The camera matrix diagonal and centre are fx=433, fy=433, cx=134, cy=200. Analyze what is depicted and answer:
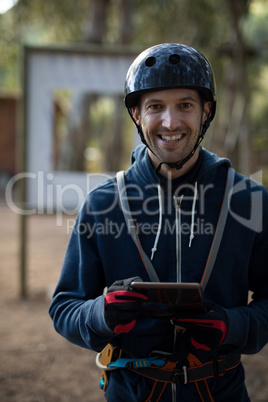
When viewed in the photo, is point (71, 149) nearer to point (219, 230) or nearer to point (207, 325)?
point (219, 230)

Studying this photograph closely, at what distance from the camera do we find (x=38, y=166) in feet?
18.5

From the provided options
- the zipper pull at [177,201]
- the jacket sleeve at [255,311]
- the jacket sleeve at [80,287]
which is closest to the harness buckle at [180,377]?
the jacket sleeve at [255,311]

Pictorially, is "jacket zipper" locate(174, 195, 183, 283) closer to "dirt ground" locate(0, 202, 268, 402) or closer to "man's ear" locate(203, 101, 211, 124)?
"man's ear" locate(203, 101, 211, 124)

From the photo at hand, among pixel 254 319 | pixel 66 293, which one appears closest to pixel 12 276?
pixel 66 293

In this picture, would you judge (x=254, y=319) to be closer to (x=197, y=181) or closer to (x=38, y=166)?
(x=197, y=181)

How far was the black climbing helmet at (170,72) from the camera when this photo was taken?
211cm

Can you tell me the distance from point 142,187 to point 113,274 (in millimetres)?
467

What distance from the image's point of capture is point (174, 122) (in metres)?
2.08

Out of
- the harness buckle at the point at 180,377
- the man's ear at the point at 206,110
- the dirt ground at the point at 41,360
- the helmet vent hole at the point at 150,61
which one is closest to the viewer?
the harness buckle at the point at 180,377

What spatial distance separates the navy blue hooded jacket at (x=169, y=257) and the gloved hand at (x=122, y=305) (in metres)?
0.21

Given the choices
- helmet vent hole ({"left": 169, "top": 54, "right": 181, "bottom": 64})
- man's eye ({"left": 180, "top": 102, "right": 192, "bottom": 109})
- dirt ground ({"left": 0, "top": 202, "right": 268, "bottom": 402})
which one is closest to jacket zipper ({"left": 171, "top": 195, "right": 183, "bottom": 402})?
man's eye ({"left": 180, "top": 102, "right": 192, "bottom": 109})

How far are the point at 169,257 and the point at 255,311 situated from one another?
1.57 ft

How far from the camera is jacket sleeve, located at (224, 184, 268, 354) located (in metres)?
1.93

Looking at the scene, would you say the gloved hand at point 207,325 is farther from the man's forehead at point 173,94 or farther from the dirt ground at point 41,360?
the dirt ground at point 41,360
